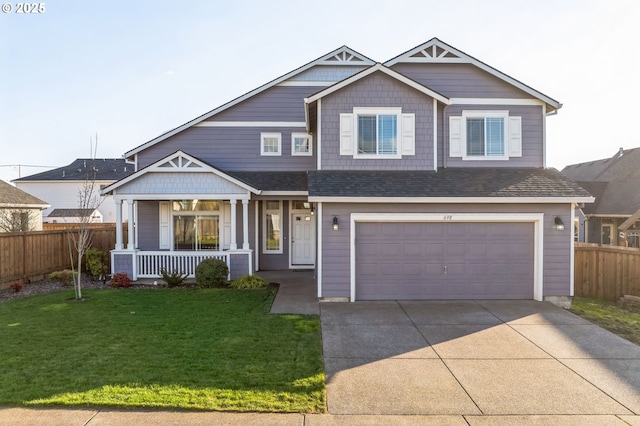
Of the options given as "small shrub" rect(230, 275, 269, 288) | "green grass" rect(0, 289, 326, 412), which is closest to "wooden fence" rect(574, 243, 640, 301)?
"green grass" rect(0, 289, 326, 412)

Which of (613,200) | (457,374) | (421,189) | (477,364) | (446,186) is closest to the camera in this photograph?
(457,374)

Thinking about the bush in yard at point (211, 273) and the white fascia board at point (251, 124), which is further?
the white fascia board at point (251, 124)

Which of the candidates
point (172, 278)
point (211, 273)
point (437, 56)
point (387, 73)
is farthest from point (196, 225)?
point (437, 56)

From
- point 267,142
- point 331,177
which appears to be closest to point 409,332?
point 331,177

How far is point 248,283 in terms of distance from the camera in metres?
11.0

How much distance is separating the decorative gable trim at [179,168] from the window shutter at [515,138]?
8.09m

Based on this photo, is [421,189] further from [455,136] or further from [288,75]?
[288,75]

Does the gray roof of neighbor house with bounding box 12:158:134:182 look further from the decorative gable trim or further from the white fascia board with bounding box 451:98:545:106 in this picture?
the white fascia board with bounding box 451:98:545:106

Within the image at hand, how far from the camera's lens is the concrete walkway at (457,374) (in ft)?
13.5

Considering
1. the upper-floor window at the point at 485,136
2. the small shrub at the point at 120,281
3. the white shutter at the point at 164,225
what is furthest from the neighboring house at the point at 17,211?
the upper-floor window at the point at 485,136

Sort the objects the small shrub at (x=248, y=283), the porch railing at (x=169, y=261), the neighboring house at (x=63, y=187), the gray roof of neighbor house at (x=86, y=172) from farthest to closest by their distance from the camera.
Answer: the gray roof of neighbor house at (x=86, y=172) < the neighboring house at (x=63, y=187) < the porch railing at (x=169, y=261) < the small shrub at (x=248, y=283)

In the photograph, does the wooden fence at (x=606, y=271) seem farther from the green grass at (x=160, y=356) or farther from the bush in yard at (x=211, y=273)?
the bush in yard at (x=211, y=273)

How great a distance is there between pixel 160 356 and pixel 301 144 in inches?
386

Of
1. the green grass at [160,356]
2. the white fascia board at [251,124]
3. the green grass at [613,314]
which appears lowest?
the green grass at [613,314]
